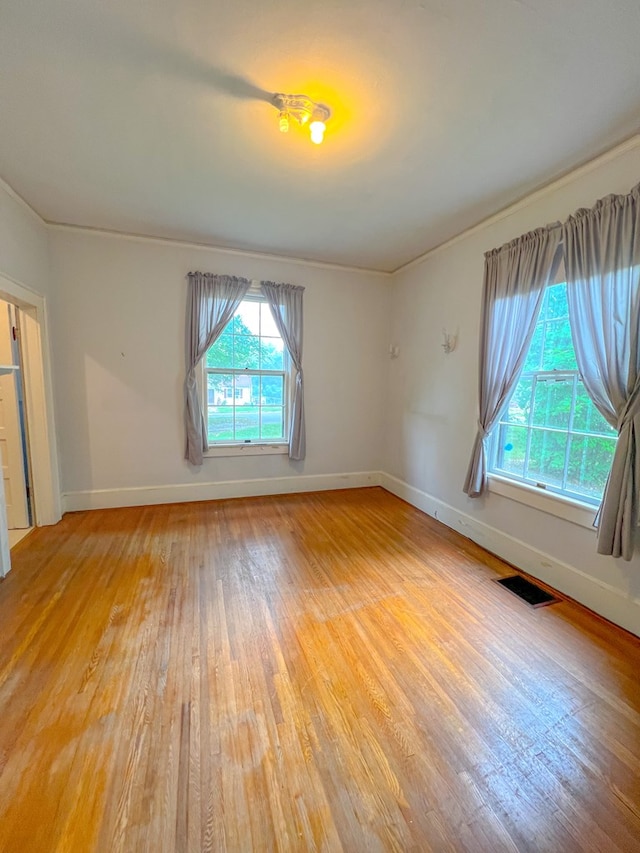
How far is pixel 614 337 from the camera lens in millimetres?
1998

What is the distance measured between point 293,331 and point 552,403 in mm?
2709

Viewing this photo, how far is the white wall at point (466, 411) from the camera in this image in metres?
2.12

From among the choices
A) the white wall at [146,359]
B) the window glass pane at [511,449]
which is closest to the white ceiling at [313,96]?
the white wall at [146,359]

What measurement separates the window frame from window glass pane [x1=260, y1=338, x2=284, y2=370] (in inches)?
1.6

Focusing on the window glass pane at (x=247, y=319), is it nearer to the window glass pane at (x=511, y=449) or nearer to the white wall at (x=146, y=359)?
the white wall at (x=146, y=359)

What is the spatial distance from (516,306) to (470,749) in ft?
8.76

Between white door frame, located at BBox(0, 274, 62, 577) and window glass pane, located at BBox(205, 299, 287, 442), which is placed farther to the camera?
window glass pane, located at BBox(205, 299, 287, 442)

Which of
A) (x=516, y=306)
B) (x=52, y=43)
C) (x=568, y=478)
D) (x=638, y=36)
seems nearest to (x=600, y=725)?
(x=568, y=478)

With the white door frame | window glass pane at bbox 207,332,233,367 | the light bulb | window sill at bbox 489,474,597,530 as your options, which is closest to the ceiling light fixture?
the light bulb

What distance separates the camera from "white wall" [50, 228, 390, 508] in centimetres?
347

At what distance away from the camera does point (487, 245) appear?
9.75ft

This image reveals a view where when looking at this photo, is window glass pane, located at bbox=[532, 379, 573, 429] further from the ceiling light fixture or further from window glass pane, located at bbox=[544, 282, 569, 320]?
the ceiling light fixture

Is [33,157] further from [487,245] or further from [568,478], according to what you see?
[568,478]

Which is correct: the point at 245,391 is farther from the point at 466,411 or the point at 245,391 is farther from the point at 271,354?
the point at 466,411
